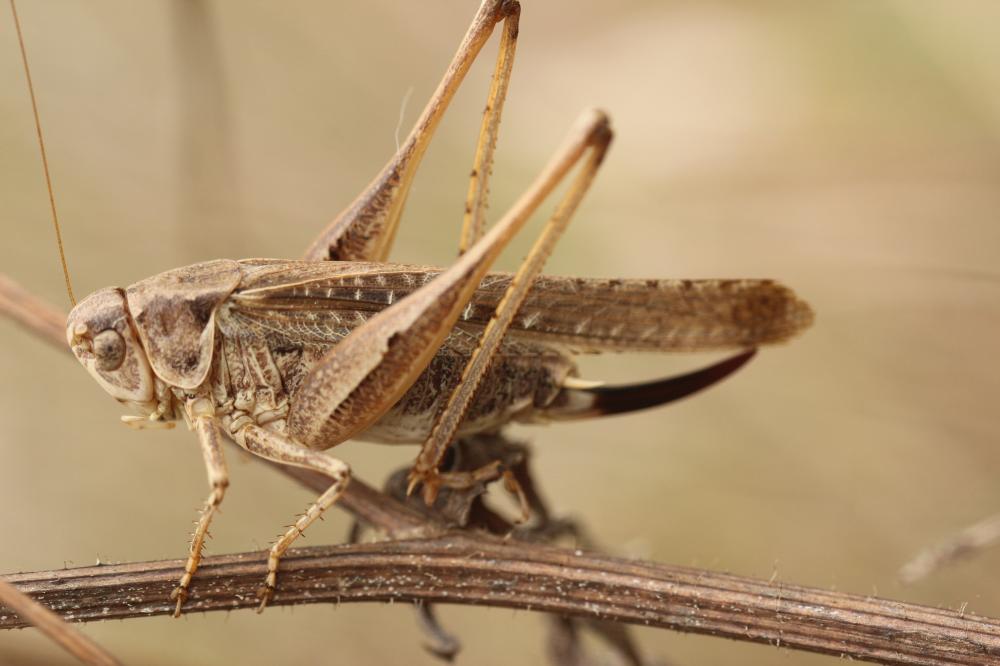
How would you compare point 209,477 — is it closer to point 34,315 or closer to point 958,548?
point 34,315

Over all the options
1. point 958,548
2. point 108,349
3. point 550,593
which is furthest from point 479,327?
point 958,548

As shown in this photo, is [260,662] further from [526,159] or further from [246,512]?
[526,159]

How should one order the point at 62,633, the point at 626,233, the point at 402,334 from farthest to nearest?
the point at 626,233 < the point at 402,334 < the point at 62,633

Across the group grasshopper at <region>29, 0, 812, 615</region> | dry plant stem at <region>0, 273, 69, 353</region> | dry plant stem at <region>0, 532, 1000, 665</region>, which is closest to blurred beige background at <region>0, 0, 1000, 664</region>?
dry plant stem at <region>0, 273, 69, 353</region>

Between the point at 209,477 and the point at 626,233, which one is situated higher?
the point at 626,233

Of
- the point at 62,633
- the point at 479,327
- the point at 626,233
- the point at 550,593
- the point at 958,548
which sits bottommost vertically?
the point at 958,548

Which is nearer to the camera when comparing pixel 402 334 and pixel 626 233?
pixel 402 334

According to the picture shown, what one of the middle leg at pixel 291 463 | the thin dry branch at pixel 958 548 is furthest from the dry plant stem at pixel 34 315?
the thin dry branch at pixel 958 548

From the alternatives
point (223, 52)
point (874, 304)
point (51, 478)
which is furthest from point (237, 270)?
point (874, 304)
